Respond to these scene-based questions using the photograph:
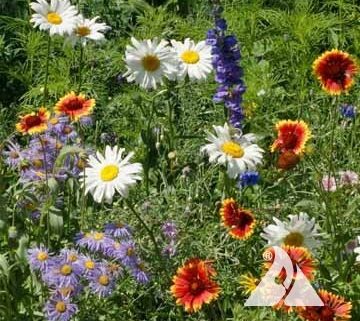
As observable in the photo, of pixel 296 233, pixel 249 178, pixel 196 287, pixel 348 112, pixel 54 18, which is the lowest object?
pixel 196 287

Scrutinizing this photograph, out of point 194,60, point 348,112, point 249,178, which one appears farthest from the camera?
point 348,112

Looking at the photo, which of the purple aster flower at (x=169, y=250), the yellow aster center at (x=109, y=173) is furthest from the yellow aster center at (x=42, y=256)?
the purple aster flower at (x=169, y=250)

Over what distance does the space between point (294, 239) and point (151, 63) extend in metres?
0.82

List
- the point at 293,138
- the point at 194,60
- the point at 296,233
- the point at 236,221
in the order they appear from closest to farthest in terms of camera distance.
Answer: the point at 296,233, the point at 236,221, the point at 293,138, the point at 194,60

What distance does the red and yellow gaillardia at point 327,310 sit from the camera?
6.43ft

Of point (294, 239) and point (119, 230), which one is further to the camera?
point (119, 230)

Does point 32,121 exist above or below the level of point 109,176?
above

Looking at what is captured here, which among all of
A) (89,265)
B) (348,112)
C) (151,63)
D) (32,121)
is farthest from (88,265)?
(348,112)

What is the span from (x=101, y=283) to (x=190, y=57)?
94cm

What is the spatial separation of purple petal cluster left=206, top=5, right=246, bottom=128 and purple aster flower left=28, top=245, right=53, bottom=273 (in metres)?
0.77

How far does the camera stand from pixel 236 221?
2320mm

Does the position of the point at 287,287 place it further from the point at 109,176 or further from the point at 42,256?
the point at 42,256

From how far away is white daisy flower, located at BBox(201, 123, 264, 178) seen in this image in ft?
7.82

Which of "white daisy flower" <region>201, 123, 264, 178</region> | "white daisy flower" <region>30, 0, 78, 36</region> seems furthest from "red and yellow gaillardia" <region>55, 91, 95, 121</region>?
"white daisy flower" <region>201, 123, 264, 178</region>
